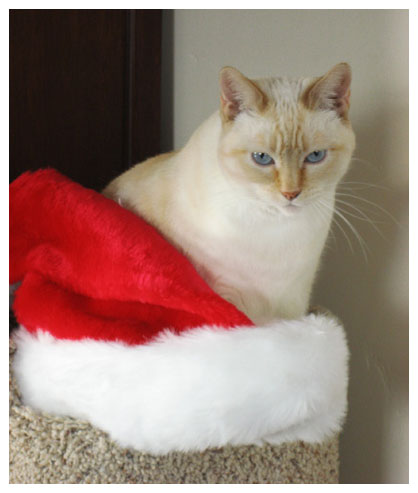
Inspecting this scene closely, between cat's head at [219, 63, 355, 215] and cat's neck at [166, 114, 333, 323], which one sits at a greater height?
cat's head at [219, 63, 355, 215]

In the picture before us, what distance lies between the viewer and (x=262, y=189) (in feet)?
2.90

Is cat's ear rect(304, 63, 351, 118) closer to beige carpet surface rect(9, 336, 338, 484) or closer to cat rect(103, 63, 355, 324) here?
cat rect(103, 63, 355, 324)

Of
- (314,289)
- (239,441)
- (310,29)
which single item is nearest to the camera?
(239,441)

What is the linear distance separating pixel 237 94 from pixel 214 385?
43cm

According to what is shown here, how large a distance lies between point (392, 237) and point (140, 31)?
0.75m

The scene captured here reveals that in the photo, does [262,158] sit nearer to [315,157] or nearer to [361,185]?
[315,157]

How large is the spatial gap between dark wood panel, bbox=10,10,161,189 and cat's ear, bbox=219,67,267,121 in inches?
20.7

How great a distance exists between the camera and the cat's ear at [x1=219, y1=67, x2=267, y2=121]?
87 cm

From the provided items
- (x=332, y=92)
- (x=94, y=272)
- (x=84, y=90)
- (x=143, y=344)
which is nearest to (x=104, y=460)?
(x=143, y=344)

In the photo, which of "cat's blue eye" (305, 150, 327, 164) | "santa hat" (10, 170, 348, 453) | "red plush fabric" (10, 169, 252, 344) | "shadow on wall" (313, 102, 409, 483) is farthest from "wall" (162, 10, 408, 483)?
"red plush fabric" (10, 169, 252, 344)

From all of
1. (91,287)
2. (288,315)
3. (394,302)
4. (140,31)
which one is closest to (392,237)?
(394,302)

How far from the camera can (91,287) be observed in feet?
3.06

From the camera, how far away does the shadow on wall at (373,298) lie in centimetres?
104
